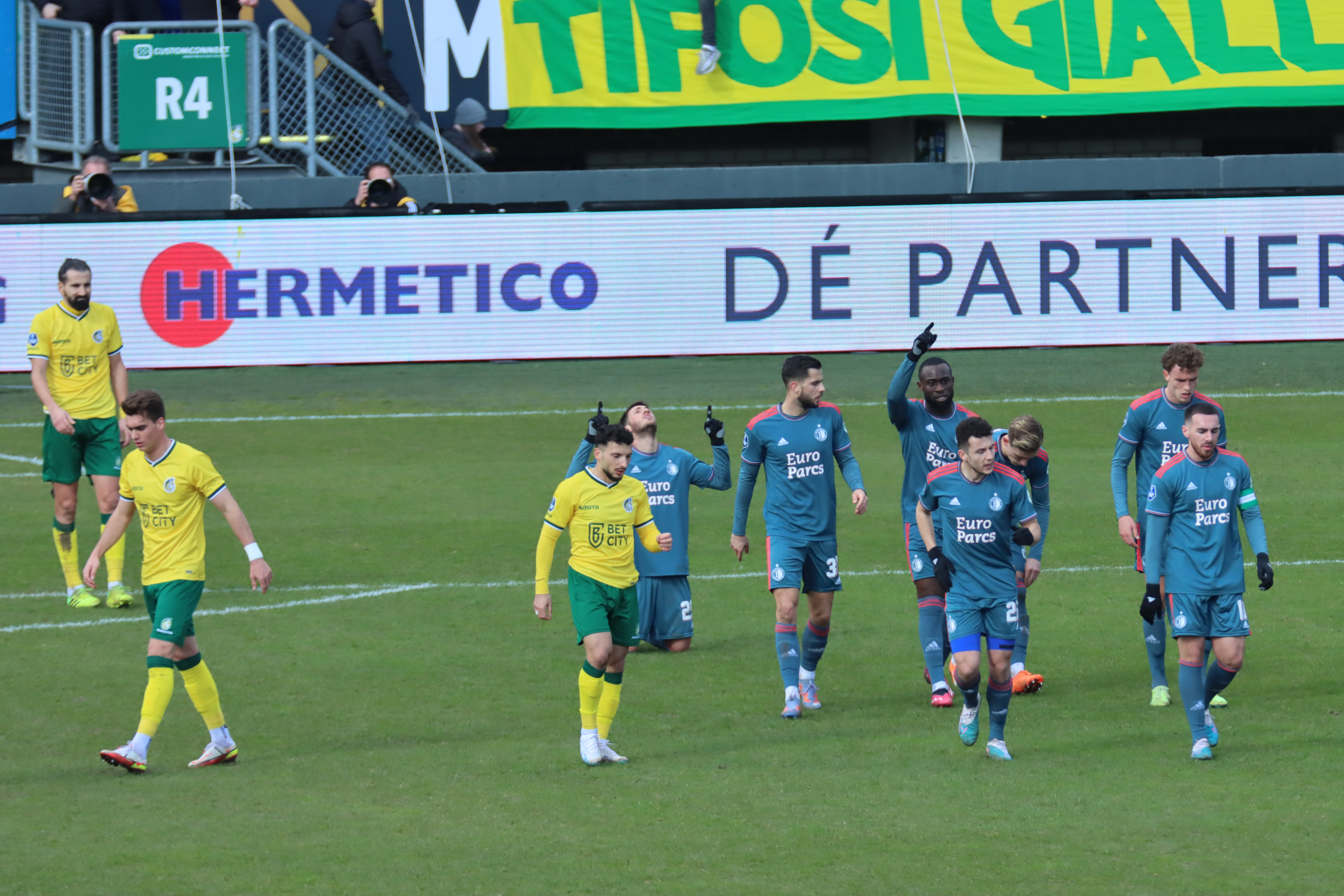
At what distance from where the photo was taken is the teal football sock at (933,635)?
10.7 m

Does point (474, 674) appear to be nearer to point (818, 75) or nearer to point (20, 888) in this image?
point (20, 888)

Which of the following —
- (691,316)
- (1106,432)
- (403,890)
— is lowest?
(403,890)


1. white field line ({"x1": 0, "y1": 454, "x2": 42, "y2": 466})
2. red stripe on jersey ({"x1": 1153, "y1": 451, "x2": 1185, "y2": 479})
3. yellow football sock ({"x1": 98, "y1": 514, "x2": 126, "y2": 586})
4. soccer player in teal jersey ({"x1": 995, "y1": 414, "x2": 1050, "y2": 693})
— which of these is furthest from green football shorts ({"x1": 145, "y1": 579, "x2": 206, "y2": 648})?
white field line ({"x1": 0, "y1": 454, "x2": 42, "y2": 466})

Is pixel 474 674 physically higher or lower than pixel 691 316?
lower

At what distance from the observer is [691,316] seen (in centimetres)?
1909

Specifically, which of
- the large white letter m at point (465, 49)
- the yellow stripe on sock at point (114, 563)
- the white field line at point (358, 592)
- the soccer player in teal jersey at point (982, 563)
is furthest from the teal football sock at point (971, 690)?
the large white letter m at point (465, 49)

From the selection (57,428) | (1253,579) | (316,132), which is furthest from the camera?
(316,132)

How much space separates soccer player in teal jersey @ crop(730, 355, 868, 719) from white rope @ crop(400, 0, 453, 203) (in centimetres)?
1359

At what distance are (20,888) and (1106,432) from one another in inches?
584

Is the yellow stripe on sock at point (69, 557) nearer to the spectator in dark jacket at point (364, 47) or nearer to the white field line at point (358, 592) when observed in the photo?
the white field line at point (358, 592)

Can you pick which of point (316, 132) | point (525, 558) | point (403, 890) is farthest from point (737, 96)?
point (403, 890)

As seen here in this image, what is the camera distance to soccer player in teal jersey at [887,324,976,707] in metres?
10.7

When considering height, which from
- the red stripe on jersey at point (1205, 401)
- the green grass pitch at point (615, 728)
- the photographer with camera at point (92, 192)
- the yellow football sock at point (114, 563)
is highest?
the photographer with camera at point (92, 192)

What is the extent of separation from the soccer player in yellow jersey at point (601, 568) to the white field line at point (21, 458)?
11.7 meters
